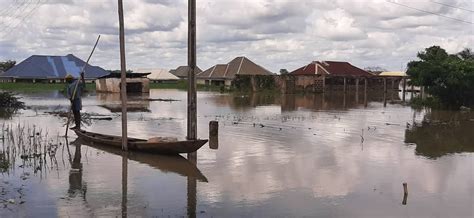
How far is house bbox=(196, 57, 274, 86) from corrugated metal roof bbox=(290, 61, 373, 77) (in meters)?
10.2

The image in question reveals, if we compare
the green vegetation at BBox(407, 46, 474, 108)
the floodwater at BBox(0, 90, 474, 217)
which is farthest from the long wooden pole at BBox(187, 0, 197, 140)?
the green vegetation at BBox(407, 46, 474, 108)

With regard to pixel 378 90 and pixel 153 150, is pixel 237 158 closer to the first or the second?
pixel 153 150

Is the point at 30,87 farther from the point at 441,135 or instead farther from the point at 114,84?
the point at 441,135

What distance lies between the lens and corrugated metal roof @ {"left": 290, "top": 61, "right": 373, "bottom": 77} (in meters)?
60.2

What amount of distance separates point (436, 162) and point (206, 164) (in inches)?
228

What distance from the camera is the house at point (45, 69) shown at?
7869 centimetres

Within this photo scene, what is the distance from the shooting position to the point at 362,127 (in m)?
20.9

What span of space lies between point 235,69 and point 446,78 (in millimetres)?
45693

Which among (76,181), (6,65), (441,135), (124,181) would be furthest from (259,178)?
(6,65)

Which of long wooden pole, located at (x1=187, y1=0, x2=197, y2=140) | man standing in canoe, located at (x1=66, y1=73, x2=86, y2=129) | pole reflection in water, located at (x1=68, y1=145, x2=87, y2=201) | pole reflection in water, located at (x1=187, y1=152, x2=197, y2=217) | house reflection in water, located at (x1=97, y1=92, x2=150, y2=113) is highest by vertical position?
long wooden pole, located at (x1=187, y1=0, x2=197, y2=140)

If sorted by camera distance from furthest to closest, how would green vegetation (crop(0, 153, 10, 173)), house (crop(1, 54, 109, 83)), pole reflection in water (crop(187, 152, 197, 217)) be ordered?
house (crop(1, 54, 109, 83)) → green vegetation (crop(0, 153, 10, 173)) → pole reflection in water (crop(187, 152, 197, 217))

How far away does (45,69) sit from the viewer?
80.3 metres

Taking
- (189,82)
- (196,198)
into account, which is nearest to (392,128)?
(189,82)

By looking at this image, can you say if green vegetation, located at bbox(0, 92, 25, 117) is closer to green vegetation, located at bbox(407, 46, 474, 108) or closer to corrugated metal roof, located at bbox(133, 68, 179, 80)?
green vegetation, located at bbox(407, 46, 474, 108)
